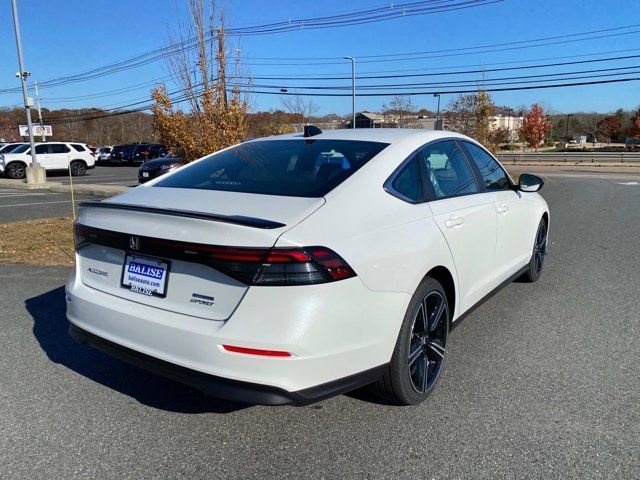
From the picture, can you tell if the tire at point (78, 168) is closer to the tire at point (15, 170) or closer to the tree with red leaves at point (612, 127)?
A: the tire at point (15, 170)

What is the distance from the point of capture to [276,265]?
2.21 meters

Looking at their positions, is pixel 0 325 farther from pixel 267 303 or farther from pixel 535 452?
pixel 535 452

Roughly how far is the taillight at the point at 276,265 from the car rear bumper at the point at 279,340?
0.14 feet

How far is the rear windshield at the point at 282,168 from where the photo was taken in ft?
9.59

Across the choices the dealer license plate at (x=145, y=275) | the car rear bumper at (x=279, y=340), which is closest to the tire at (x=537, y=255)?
the car rear bumper at (x=279, y=340)

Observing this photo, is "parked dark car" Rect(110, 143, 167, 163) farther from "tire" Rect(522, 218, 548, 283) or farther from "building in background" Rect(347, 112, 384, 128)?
"tire" Rect(522, 218, 548, 283)

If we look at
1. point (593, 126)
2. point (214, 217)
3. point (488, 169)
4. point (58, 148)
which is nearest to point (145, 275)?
point (214, 217)

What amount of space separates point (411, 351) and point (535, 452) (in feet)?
2.62

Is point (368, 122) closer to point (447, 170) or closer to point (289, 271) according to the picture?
point (447, 170)

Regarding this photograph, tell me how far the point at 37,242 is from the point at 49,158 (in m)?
22.2

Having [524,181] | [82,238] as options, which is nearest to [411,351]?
[82,238]

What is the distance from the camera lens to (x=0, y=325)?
430 cm

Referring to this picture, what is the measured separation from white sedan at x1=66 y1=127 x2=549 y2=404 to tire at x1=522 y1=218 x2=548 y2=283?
1960 millimetres

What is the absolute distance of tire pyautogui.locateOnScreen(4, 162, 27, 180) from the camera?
25.4 meters
